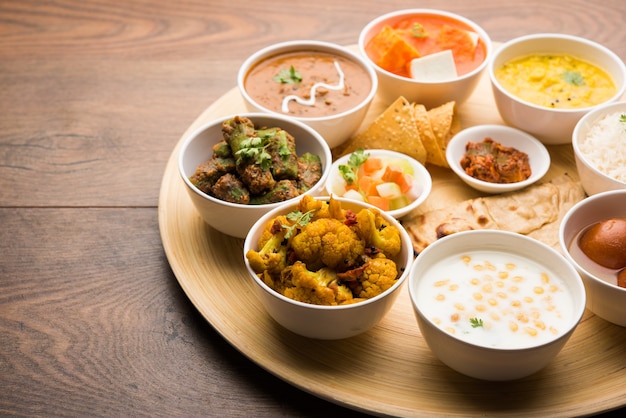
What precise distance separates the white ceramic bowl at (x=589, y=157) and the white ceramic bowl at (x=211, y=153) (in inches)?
50.6

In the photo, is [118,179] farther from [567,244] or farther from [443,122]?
[567,244]

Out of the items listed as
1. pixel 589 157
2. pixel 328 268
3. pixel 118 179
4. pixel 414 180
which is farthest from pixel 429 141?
pixel 118 179

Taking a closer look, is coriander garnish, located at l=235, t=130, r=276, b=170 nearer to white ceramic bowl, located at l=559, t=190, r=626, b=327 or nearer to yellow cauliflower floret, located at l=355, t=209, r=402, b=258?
yellow cauliflower floret, located at l=355, t=209, r=402, b=258

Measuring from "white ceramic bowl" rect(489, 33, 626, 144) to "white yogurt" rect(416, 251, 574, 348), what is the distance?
3.88 feet

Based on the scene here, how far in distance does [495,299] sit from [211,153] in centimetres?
171

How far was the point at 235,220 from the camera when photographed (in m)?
3.73

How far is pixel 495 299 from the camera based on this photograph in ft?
10.5

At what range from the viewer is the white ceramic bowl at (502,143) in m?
4.09

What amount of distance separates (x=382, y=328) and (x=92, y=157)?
215 cm

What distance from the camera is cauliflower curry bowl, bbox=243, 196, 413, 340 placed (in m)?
3.14

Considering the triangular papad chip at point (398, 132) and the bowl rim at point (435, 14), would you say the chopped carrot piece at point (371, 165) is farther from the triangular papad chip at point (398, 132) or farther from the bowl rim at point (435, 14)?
the bowl rim at point (435, 14)

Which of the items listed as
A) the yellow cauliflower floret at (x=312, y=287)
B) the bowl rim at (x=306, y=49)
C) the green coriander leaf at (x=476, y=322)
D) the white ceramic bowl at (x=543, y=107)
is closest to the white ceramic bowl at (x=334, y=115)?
the bowl rim at (x=306, y=49)

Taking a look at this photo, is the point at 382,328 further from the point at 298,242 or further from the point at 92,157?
the point at 92,157

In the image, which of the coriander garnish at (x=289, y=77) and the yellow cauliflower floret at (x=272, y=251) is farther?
the coriander garnish at (x=289, y=77)
